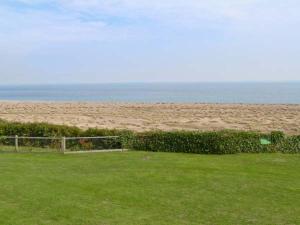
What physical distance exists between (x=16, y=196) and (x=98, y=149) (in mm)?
8352

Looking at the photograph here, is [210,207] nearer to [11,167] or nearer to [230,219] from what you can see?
[230,219]

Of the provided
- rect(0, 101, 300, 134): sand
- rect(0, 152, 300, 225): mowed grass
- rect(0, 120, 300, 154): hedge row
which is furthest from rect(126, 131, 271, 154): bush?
rect(0, 101, 300, 134): sand

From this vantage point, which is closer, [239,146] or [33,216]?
[33,216]

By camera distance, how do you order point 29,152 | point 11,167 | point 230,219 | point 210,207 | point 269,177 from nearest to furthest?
point 230,219, point 210,207, point 269,177, point 11,167, point 29,152

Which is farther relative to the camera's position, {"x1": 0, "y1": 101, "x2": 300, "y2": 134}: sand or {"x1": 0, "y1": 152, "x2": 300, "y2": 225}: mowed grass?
{"x1": 0, "y1": 101, "x2": 300, "y2": 134}: sand

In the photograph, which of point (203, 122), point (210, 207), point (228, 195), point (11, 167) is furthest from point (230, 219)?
point (203, 122)

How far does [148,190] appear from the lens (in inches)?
449

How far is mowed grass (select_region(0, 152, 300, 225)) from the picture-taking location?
9.28 m

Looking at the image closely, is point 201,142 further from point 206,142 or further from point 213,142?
point 213,142

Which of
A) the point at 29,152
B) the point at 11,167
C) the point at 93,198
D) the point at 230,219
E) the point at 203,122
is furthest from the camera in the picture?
the point at 203,122

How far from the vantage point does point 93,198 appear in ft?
35.0

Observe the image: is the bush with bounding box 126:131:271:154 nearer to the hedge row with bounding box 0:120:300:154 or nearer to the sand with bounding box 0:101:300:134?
the hedge row with bounding box 0:120:300:154

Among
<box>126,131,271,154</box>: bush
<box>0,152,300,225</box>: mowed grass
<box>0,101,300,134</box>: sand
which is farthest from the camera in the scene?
<box>0,101,300,134</box>: sand

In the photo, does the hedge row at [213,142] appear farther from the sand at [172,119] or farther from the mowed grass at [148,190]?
the sand at [172,119]
